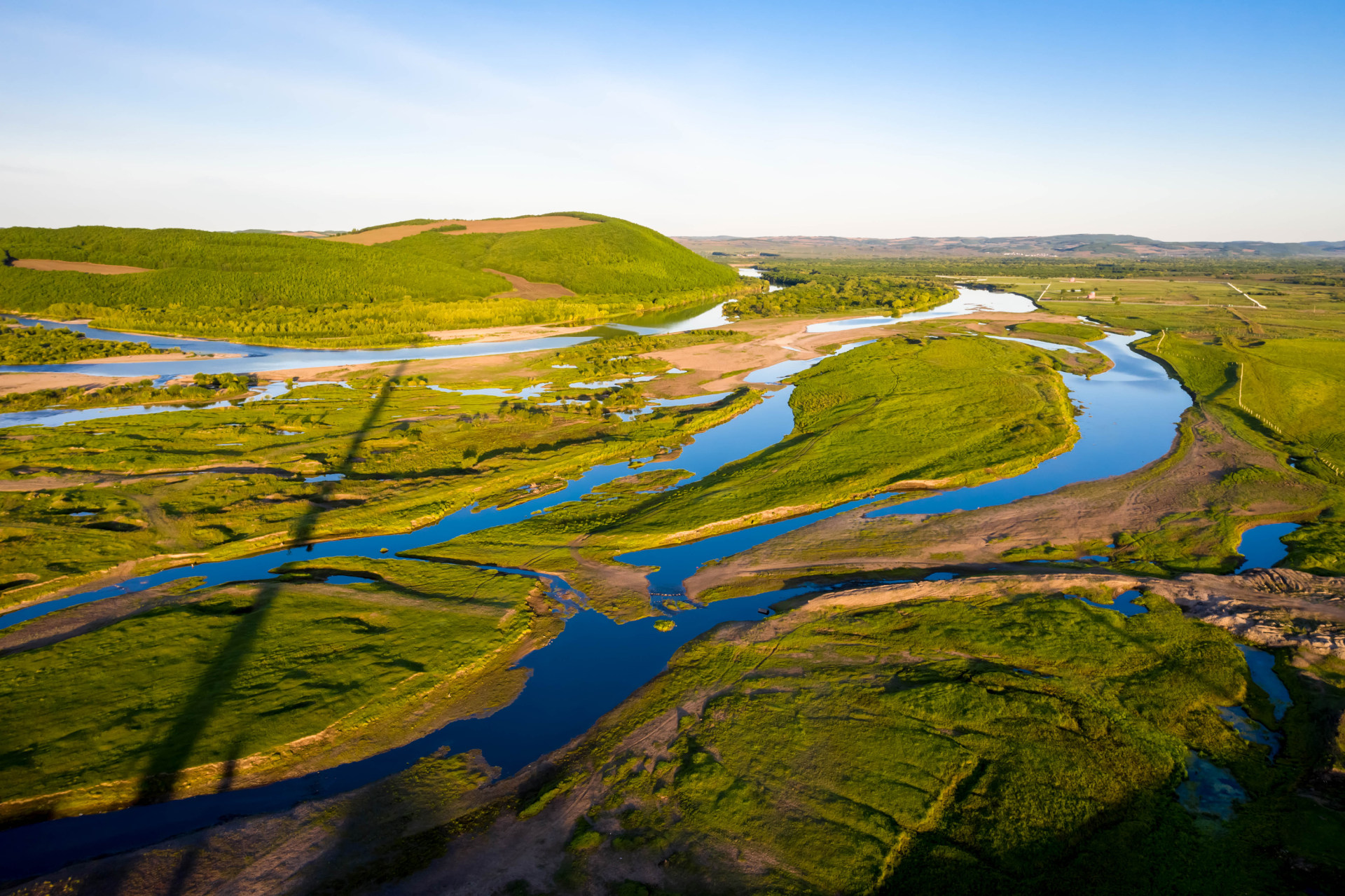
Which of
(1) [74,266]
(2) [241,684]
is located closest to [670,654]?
(2) [241,684]

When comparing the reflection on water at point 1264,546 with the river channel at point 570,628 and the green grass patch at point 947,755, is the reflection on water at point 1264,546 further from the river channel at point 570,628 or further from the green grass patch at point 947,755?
the green grass patch at point 947,755

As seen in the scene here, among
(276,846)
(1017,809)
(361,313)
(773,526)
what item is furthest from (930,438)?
(361,313)

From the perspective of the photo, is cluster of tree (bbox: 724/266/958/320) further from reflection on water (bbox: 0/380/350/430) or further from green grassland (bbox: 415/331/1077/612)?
reflection on water (bbox: 0/380/350/430)

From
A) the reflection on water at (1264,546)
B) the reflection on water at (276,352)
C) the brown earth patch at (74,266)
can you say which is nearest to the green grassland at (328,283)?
the brown earth patch at (74,266)

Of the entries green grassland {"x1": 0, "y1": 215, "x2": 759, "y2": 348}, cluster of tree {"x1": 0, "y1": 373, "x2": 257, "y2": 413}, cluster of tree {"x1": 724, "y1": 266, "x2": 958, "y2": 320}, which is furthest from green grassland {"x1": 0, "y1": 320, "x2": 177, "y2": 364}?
cluster of tree {"x1": 724, "y1": 266, "x2": 958, "y2": 320}

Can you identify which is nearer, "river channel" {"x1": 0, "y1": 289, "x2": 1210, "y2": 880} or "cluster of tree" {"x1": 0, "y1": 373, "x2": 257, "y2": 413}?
"river channel" {"x1": 0, "y1": 289, "x2": 1210, "y2": 880}

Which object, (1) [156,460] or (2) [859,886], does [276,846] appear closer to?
(2) [859,886]
